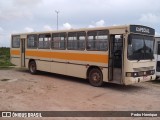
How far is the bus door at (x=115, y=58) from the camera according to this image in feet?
44.0

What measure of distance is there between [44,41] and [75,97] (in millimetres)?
7203

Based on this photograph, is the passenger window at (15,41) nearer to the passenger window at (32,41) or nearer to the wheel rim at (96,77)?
the passenger window at (32,41)

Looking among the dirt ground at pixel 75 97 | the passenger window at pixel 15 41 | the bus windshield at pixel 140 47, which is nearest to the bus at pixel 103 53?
the bus windshield at pixel 140 47

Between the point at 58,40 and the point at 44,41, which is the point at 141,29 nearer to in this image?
the point at 58,40

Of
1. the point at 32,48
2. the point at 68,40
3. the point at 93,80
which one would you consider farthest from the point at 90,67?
the point at 32,48

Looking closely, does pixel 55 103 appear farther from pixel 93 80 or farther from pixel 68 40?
pixel 68 40

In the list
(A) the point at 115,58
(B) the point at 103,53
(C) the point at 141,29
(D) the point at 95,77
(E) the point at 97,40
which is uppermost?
(C) the point at 141,29

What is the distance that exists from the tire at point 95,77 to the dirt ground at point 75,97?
0.26 meters

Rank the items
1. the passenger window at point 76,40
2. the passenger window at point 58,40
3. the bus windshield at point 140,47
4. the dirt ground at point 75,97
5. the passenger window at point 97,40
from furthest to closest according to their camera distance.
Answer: the passenger window at point 58,40 < the passenger window at point 76,40 < the passenger window at point 97,40 < the bus windshield at point 140,47 < the dirt ground at point 75,97

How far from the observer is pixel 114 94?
12492 millimetres

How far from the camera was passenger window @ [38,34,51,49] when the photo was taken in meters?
17.7

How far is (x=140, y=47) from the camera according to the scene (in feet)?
43.8

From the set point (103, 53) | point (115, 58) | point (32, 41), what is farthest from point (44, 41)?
point (115, 58)

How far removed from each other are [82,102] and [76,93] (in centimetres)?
179
